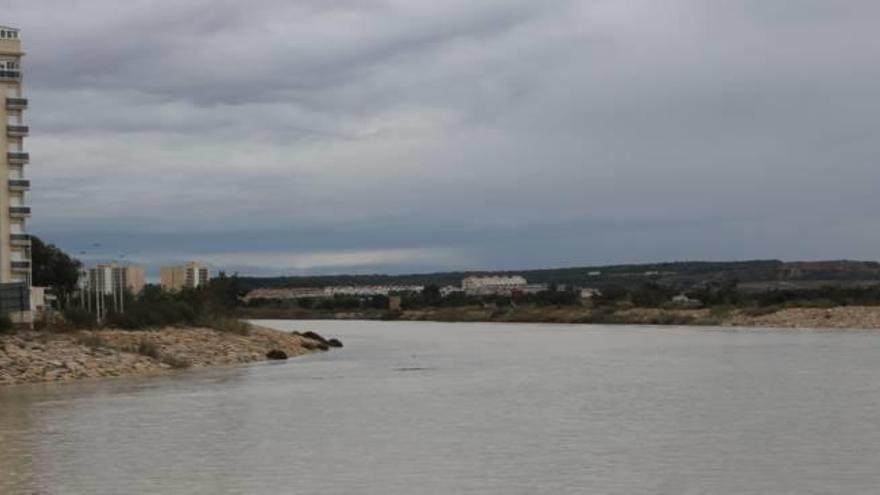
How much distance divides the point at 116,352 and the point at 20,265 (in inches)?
1018

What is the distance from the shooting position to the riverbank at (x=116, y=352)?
159 ft

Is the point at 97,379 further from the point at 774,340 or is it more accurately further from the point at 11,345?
the point at 774,340

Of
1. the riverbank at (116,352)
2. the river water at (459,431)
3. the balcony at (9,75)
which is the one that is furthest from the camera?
the balcony at (9,75)

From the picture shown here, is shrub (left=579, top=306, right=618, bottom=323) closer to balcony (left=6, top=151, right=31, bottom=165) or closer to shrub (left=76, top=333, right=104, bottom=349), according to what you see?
balcony (left=6, top=151, right=31, bottom=165)

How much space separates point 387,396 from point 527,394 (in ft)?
14.0

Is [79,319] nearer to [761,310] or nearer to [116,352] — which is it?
[116,352]

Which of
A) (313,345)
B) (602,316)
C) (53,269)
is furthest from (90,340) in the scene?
(602,316)

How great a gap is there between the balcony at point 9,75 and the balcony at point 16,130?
4592 millimetres

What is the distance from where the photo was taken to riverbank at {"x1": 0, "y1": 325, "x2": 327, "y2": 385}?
159 ft

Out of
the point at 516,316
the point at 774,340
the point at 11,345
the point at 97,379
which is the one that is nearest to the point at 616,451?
the point at 97,379

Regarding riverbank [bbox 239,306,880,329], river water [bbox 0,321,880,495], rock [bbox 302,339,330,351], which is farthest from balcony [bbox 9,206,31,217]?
riverbank [bbox 239,306,880,329]

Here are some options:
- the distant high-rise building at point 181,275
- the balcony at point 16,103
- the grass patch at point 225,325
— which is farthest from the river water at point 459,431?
the distant high-rise building at point 181,275

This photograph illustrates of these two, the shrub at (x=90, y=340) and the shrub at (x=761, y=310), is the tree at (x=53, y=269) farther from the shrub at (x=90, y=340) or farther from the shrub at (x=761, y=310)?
the shrub at (x=761, y=310)

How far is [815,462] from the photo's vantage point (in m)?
21.7
